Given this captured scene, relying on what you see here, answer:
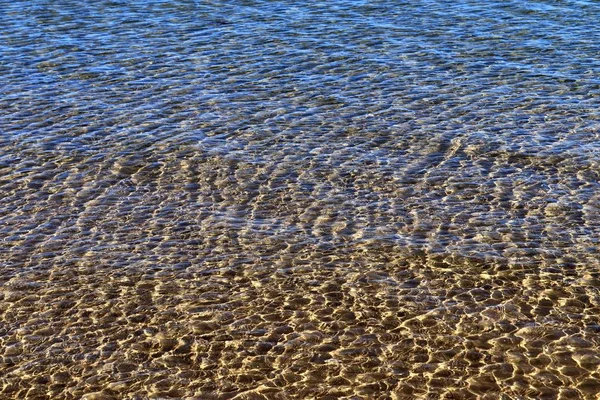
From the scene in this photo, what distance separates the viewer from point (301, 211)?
1052 centimetres

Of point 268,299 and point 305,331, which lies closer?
point 305,331

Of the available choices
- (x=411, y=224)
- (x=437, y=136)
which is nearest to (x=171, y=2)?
(x=437, y=136)

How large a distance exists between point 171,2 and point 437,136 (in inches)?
348

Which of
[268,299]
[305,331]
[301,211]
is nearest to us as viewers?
[305,331]

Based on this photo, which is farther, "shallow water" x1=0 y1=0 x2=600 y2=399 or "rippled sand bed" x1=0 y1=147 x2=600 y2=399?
"shallow water" x1=0 y1=0 x2=600 y2=399

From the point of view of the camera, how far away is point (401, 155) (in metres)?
11.9

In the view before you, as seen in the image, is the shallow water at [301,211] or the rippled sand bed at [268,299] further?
the shallow water at [301,211]

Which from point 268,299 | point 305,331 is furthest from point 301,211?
point 305,331

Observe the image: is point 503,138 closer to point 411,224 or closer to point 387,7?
Result: point 411,224

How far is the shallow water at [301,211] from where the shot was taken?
25.6ft

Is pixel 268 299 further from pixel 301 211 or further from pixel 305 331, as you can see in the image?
pixel 301 211

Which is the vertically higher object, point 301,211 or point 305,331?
point 305,331

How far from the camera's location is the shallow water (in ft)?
25.6

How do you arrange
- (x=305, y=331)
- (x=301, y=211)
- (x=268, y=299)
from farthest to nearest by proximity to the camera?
(x=301, y=211)
(x=268, y=299)
(x=305, y=331)
